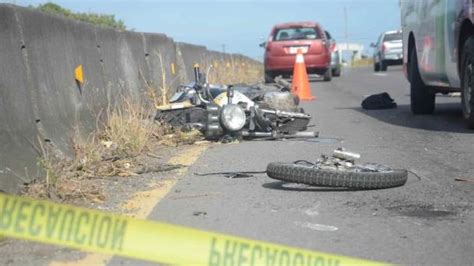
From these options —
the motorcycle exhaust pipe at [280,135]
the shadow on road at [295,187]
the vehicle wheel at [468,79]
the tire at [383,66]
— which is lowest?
the tire at [383,66]

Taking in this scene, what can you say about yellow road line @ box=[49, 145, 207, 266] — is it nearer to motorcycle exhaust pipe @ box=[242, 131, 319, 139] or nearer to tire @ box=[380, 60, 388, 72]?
motorcycle exhaust pipe @ box=[242, 131, 319, 139]

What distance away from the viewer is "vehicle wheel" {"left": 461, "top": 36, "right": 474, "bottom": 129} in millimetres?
8711

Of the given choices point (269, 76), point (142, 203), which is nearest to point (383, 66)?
point (269, 76)

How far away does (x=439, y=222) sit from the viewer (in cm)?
512

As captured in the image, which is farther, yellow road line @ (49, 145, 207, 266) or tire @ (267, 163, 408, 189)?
tire @ (267, 163, 408, 189)

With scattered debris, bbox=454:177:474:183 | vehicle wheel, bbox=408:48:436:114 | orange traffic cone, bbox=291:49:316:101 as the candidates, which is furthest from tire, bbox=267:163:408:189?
orange traffic cone, bbox=291:49:316:101

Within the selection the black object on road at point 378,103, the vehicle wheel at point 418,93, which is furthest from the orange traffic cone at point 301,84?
the vehicle wheel at point 418,93

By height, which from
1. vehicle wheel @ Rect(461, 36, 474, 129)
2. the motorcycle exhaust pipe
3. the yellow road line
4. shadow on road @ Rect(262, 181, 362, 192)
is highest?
vehicle wheel @ Rect(461, 36, 474, 129)

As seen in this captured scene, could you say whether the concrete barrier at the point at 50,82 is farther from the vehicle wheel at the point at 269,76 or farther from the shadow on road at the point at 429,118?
the vehicle wheel at the point at 269,76

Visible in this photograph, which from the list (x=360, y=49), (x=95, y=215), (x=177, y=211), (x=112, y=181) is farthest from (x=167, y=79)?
(x=360, y=49)

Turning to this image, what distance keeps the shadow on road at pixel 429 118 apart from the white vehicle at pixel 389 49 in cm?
2021

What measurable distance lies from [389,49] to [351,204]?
94.4ft

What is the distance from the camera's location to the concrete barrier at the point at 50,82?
5703mm

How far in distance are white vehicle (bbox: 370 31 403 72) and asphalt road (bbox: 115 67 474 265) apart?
24.7 metres
